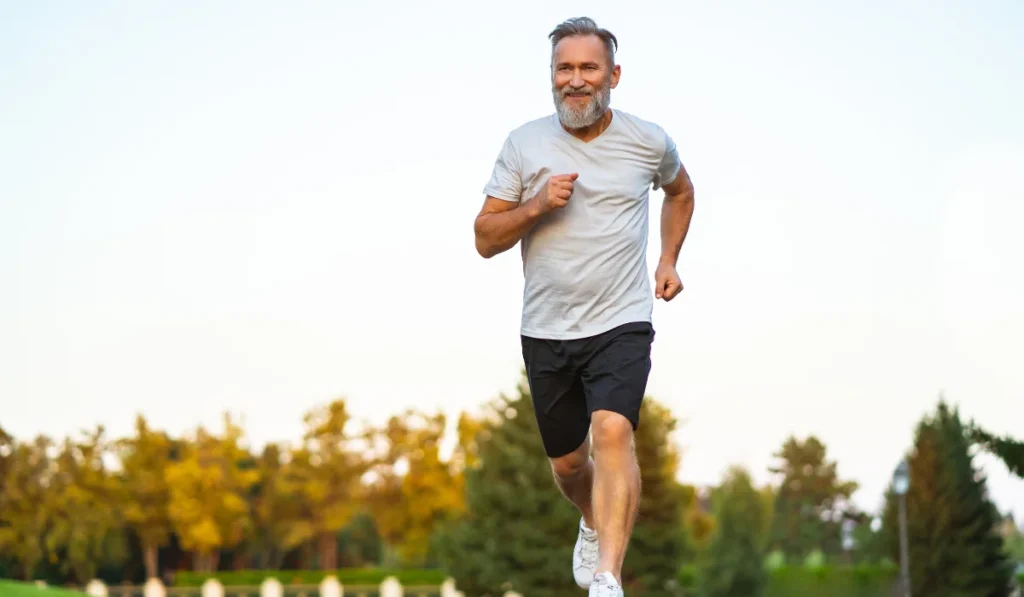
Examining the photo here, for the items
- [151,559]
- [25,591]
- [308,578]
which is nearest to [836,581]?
[308,578]

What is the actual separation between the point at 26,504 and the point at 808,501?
191ft

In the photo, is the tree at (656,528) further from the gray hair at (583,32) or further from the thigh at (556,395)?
the gray hair at (583,32)

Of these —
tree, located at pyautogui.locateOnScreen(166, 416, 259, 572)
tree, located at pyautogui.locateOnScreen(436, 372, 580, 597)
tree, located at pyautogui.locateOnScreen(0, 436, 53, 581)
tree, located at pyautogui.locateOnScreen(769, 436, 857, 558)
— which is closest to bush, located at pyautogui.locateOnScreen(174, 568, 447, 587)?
tree, located at pyautogui.locateOnScreen(166, 416, 259, 572)

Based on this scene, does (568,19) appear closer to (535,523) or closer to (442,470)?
(535,523)

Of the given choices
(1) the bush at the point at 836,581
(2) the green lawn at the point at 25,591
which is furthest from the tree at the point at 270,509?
(2) the green lawn at the point at 25,591

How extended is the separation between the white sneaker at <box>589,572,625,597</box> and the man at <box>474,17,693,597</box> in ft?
0.06

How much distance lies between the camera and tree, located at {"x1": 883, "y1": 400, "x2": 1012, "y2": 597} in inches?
1549

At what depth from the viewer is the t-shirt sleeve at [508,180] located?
19.2 ft

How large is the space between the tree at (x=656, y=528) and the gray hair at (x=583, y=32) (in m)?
31.7

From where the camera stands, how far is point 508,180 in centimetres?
585

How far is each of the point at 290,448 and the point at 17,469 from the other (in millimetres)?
13227

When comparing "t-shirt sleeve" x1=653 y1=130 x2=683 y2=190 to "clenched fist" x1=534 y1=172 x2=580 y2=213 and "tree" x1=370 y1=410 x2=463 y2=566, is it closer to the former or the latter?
"clenched fist" x1=534 y1=172 x2=580 y2=213

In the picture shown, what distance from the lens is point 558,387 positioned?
20.1 feet

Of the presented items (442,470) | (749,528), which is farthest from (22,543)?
(749,528)
